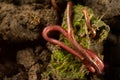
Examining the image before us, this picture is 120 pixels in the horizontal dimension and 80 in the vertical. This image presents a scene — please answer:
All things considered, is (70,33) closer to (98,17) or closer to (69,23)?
(69,23)

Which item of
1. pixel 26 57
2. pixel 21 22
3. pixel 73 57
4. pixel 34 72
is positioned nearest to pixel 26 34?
pixel 21 22

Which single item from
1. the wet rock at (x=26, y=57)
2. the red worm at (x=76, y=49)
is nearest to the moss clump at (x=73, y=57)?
the red worm at (x=76, y=49)

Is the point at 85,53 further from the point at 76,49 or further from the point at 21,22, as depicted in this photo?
the point at 21,22

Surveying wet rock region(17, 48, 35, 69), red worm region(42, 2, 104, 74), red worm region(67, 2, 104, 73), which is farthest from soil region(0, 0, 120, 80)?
red worm region(67, 2, 104, 73)

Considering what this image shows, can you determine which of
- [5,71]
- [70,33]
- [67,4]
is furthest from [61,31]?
[5,71]

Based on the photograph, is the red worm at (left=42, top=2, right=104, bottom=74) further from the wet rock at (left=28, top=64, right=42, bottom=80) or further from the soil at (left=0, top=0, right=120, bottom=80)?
the wet rock at (left=28, top=64, right=42, bottom=80)
